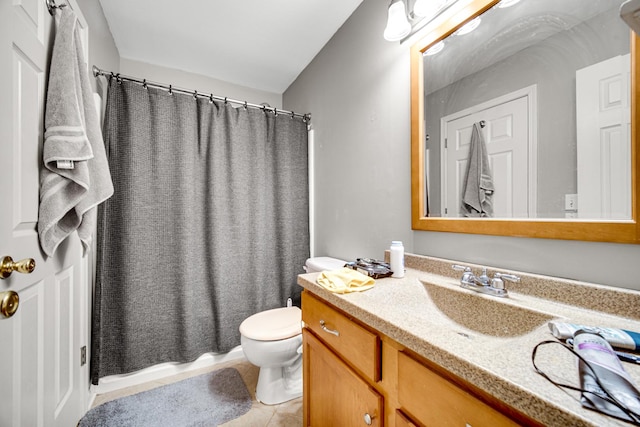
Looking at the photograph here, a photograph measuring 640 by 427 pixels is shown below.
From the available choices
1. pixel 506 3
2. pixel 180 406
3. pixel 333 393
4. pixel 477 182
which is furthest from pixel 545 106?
pixel 180 406

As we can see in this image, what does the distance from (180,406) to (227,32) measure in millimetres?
2453

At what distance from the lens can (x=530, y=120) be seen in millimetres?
808

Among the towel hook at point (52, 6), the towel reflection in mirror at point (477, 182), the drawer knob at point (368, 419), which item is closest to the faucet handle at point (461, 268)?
the towel reflection in mirror at point (477, 182)

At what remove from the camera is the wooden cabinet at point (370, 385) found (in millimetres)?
466

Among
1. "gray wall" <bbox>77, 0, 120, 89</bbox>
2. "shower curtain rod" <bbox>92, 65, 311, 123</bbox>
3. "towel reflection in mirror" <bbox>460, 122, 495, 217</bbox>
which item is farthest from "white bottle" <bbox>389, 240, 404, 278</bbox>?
"gray wall" <bbox>77, 0, 120, 89</bbox>

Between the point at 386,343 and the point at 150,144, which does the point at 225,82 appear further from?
the point at 386,343

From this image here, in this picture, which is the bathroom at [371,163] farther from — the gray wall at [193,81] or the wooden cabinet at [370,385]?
the wooden cabinet at [370,385]

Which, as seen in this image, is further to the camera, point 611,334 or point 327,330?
point 327,330

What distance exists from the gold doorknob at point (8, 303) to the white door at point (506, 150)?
1.50 metres

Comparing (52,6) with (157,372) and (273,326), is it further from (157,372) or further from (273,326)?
(157,372)

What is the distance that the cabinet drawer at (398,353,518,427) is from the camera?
42cm

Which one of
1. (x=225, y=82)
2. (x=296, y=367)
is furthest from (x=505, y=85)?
(x=225, y=82)

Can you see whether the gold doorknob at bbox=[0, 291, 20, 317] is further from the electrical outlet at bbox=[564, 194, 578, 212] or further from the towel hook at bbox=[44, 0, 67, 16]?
the electrical outlet at bbox=[564, 194, 578, 212]

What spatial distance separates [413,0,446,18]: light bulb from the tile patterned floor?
82.5 inches
